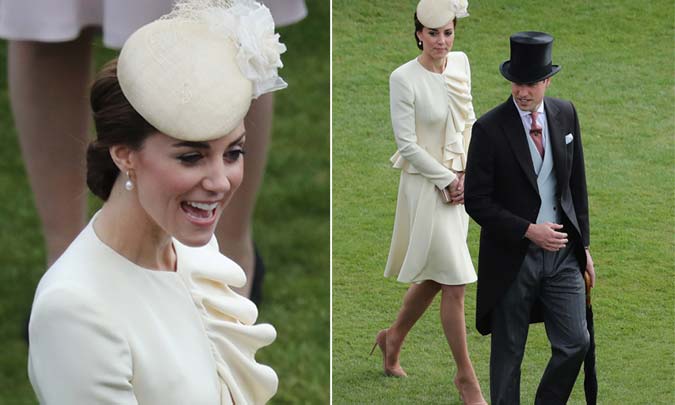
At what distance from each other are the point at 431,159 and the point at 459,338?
0.69m

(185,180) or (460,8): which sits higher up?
(185,180)

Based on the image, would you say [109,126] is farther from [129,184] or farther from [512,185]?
[512,185]

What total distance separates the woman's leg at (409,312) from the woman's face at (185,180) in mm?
2849

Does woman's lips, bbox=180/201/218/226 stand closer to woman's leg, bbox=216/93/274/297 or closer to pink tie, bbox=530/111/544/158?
woman's leg, bbox=216/93/274/297

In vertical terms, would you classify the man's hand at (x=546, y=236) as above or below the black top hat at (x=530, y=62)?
below

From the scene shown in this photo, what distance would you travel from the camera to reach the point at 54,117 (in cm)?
462

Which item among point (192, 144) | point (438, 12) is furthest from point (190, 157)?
point (438, 12)

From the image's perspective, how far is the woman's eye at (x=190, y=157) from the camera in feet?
9.36

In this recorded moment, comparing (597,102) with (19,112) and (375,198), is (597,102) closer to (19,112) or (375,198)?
(375,198)

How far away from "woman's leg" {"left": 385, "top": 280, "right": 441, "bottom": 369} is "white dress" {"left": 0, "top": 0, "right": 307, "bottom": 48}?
5.09ft

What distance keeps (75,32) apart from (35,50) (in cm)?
17

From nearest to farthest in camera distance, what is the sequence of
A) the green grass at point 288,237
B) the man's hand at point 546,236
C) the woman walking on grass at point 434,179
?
the man's hand at point 546,236, the green grass at point 288,237, the woman walking on grass at point 434,179

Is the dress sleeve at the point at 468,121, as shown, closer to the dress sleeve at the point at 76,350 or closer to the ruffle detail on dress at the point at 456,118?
the ruffle detail on dress at the point at 456,118

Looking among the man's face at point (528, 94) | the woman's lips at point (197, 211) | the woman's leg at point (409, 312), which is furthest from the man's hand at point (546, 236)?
the woman's lips at point (197, 211)
